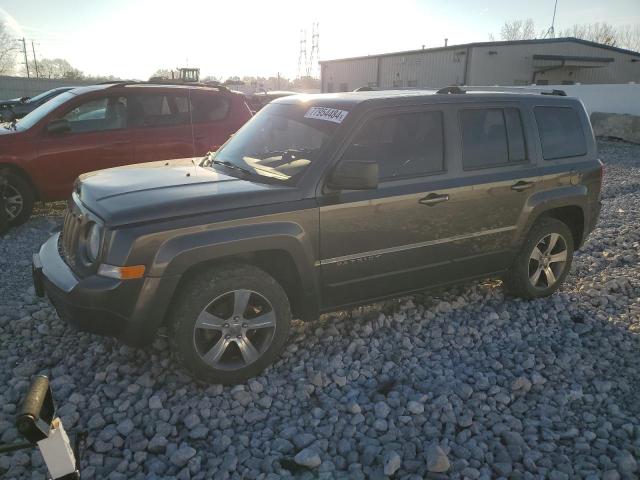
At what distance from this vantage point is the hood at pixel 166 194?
2.91m

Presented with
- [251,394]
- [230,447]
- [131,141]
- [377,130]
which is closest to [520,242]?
[377,130]

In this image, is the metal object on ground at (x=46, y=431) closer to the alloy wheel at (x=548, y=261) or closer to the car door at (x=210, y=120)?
the alloy wheel at (x=548, y=261)

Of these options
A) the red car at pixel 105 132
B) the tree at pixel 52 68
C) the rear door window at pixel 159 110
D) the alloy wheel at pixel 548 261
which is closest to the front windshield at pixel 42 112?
the red car at pixel 105 132

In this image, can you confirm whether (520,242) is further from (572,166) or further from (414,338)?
(414,338)

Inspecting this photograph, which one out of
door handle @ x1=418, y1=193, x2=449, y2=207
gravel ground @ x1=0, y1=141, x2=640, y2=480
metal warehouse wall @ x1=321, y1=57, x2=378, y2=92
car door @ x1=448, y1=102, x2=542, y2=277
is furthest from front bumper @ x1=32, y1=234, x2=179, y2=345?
metal warehouse wall @ x1=321, y1=57, x2=378, y2=92

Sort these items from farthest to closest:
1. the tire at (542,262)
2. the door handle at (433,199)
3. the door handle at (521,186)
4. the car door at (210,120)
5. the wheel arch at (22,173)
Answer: the car door at (210,120) < the wheel arch at (22,173) < the tire at (542,262) < the door handle at (521,186) < the door handle at (433,199)

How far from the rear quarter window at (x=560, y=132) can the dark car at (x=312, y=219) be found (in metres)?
0.01

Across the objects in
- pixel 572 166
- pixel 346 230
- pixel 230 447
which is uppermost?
pixel 572 166

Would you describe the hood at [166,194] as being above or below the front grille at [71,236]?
above

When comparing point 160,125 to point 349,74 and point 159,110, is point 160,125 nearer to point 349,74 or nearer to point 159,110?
point 159,110

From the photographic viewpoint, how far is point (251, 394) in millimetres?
3203

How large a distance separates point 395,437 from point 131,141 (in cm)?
571

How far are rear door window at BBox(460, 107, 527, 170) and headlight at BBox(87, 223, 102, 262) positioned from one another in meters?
2.69

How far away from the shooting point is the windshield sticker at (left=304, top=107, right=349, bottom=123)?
3.55 m
